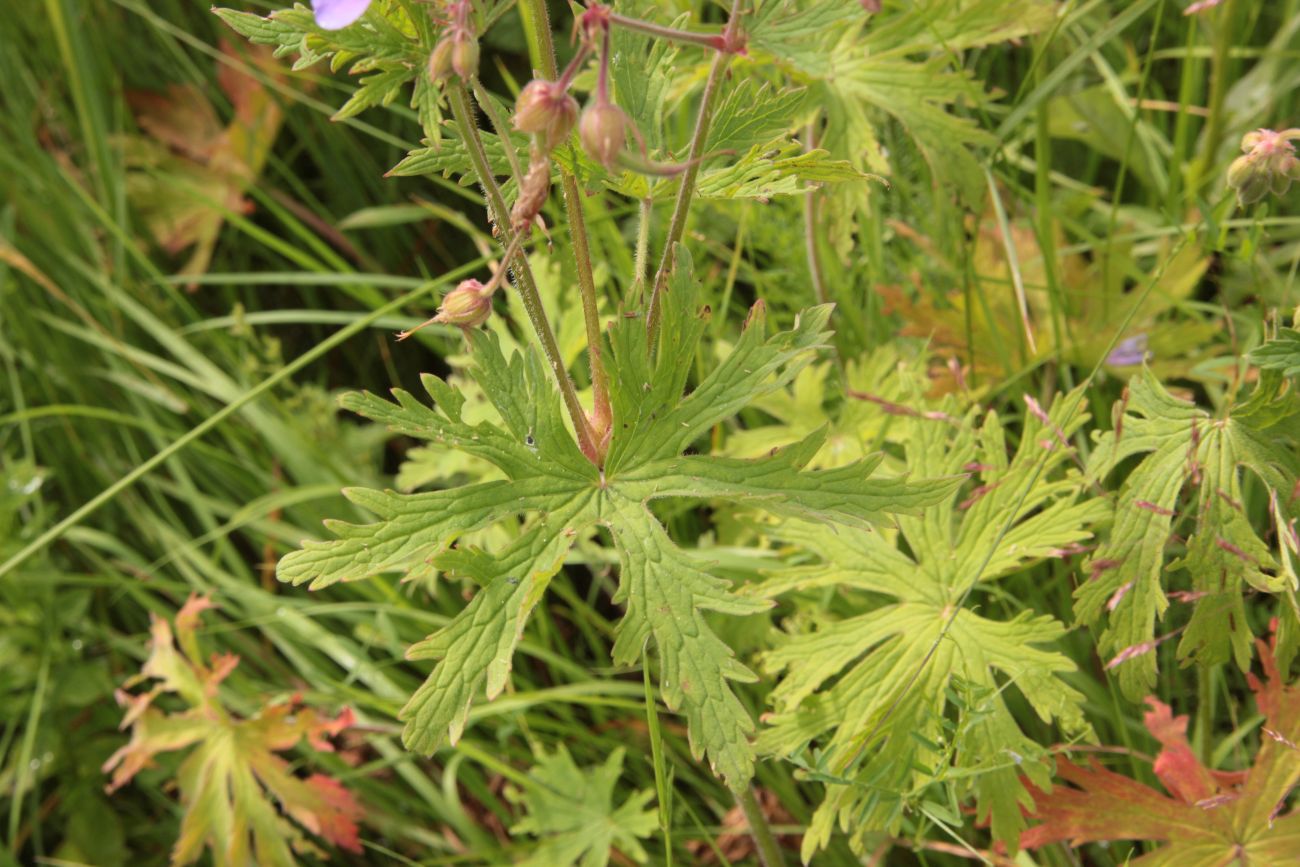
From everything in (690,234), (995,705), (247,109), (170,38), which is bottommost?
(995,705)

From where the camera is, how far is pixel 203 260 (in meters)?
2.77

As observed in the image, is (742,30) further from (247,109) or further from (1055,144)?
(247,109)

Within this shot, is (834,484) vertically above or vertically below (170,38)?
below

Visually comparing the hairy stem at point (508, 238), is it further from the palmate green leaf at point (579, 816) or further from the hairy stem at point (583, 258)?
the palmate green leaf at point (579, 816)

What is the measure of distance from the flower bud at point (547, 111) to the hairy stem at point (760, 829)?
85 centimetres

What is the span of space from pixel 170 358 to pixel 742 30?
1.93m

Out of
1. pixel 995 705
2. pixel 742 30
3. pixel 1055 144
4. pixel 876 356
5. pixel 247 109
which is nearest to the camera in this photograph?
pixel 742 30

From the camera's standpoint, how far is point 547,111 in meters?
0.98

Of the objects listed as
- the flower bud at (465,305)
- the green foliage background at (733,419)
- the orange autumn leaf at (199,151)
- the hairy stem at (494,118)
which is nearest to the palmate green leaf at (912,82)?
the green foliage background at (733,419)

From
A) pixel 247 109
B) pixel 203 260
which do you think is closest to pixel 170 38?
pixel 247 109

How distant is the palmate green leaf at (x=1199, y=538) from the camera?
1.33 m

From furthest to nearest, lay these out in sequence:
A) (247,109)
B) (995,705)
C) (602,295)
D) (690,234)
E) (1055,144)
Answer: (247,109) → (1055,144) → (602,295) → (690,234) → (995,705)

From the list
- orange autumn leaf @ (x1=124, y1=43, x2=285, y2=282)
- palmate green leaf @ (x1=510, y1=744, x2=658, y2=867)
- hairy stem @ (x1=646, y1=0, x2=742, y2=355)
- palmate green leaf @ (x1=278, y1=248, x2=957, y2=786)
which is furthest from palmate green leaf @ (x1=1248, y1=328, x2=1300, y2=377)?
orange autumn leaf @ (x1=124, y1=43, x2=285, y2=282)

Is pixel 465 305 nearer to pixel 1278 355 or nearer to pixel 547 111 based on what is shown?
pixel 547 111
